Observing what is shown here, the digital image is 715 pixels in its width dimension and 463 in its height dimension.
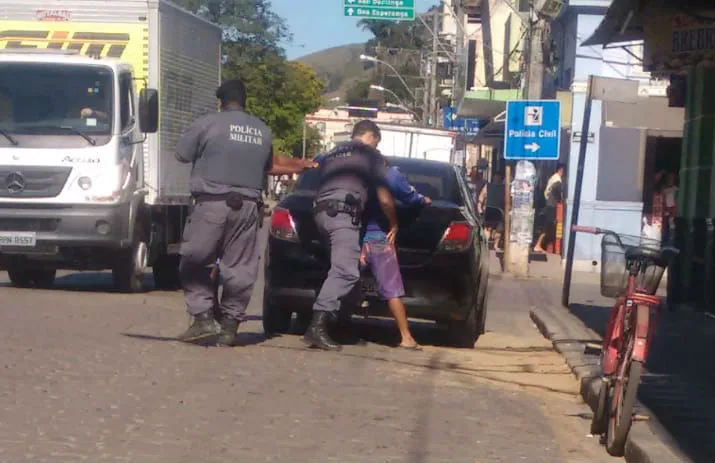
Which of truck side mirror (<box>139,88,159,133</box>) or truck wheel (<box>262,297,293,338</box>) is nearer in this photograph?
truck wheel (<box>262,297,293,338</box>)

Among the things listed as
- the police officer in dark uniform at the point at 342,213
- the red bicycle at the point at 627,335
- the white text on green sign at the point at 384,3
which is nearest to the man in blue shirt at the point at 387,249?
the police officer in dark uniform at the point at 342,213

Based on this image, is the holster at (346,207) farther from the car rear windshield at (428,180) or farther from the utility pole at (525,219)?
the utility pole at (525,219)

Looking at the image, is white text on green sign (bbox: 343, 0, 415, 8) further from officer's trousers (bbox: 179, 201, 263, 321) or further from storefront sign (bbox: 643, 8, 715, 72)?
officer's trousers (bbox: 179, 201, 263, 321)

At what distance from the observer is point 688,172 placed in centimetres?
1653

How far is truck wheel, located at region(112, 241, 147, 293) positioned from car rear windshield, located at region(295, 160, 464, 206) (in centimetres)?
440

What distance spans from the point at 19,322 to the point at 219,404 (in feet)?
13.1

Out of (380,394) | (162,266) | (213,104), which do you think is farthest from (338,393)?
(213,104)

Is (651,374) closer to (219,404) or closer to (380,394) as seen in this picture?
(380,394)

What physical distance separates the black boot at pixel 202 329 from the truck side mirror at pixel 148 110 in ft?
17.2

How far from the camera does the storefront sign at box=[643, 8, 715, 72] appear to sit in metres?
13.0

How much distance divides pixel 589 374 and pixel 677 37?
515 centimetres

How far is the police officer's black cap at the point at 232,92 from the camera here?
10.3m

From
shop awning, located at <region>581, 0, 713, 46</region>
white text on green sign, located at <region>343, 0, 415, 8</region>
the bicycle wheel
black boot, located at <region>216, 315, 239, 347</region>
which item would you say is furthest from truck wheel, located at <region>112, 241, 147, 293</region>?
white text on green sign, located at <region>343, 0, 415, 8</region>

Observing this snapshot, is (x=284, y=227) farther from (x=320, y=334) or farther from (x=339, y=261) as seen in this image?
(x=320, y=334)
